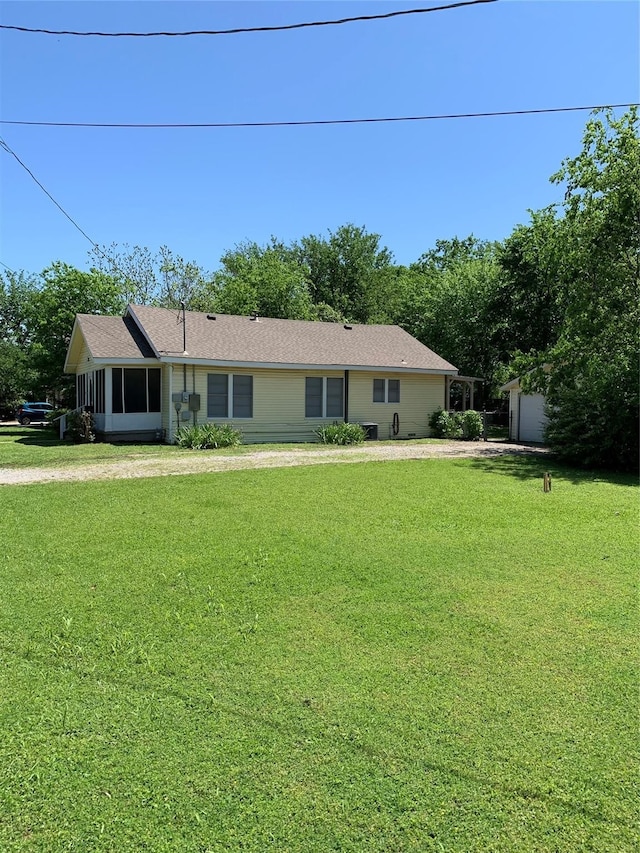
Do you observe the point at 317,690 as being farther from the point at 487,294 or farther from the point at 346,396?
the point at 487,294

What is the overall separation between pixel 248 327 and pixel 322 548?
624 inches

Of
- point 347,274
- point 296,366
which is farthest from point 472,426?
point 347,274

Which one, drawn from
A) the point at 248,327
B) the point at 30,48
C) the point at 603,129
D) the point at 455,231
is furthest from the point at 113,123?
the point at 455,231

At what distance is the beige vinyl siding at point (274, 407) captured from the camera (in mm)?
17562

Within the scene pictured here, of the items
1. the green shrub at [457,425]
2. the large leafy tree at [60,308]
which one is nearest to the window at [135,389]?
the large leafy tree at [60,308]

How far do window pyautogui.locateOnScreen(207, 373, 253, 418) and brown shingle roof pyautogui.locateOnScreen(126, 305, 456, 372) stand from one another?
2.52ft

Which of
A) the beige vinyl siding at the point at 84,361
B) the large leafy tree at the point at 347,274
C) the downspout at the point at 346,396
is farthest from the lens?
the large leafy tree at the point at 347,274

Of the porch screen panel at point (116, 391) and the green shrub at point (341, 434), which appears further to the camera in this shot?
the green shrub at point (341, 434)

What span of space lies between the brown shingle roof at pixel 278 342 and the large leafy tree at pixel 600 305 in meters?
6.73

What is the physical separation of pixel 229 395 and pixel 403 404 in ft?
22.8

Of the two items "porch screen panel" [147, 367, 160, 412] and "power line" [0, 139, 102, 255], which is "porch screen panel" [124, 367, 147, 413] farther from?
"power line" [0, 139, 102, 255]

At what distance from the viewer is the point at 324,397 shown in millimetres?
19250

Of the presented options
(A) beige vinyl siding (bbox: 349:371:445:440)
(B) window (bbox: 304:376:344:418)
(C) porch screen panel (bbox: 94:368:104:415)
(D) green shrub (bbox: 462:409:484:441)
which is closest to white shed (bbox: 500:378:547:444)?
(D) green shrub (bbox: 462:409:484:441)

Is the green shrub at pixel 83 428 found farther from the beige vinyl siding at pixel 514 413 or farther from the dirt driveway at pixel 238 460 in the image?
the beige vinyl siding at pixel 514 413
